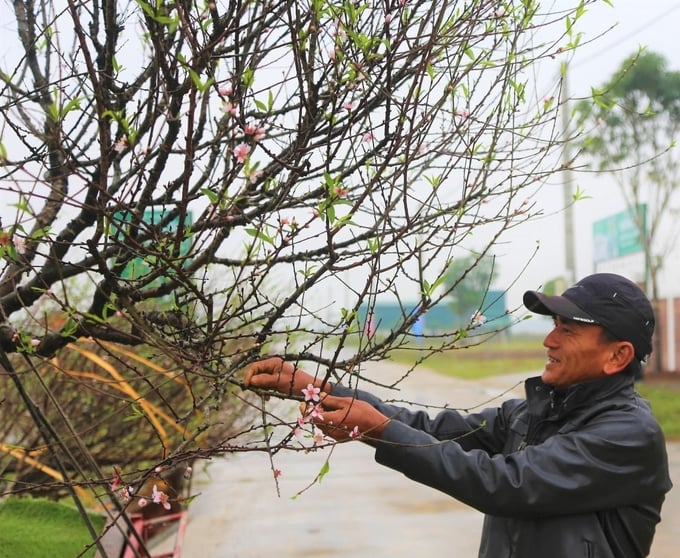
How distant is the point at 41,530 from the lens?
12.4ft

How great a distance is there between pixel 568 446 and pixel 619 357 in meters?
0.30

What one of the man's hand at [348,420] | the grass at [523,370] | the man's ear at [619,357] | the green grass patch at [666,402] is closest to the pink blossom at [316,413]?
the man's hand at [348,420]

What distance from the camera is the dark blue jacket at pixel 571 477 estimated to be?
1.80 metres

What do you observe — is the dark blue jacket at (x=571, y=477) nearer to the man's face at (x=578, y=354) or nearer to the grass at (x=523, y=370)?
the man's face at (x=578, y=354)

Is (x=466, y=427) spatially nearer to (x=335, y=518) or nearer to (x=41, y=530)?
(x=41, y=530)

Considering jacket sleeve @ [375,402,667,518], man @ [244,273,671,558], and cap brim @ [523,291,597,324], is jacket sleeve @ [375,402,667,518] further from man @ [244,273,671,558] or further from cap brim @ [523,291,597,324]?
cap brim @ [523,291,597,324]

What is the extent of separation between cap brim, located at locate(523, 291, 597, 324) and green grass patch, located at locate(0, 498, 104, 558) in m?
2.27

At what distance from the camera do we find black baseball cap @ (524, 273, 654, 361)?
1.96m

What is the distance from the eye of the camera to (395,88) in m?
2.21

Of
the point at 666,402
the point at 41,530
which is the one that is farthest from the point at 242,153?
the point at 666,402

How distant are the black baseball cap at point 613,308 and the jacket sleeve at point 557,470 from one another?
8.2 inches

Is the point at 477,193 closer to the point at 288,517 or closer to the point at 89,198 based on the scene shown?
the point at 89,198

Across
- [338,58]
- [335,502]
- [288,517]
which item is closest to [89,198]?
[338,58]

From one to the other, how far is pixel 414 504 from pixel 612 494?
6044mm
